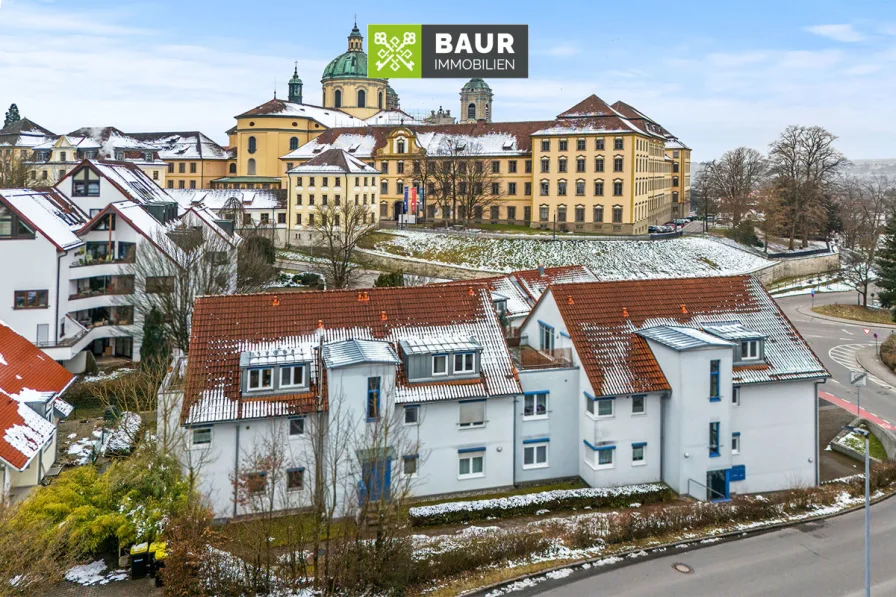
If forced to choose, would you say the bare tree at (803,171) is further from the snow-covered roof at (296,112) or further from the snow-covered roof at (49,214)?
the snow-covered roof at (49,214)

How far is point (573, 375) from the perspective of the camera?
86.3ft

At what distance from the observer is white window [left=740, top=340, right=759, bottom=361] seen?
2681cm

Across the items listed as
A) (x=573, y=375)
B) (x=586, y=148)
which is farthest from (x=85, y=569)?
(x=586, y=148)

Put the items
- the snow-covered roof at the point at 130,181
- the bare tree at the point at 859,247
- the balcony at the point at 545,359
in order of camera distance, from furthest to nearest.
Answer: the bare tree at the point at 859,247
the snow-covered roof at the point at 130,181
the balcony at the point at 545,359

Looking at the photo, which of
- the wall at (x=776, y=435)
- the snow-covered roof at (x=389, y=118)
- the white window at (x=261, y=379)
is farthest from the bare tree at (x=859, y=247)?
the snow-covered roof at (x=389, y=118)

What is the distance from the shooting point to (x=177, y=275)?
39.6 meters

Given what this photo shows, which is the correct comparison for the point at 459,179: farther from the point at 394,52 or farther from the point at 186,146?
the point at 394,52

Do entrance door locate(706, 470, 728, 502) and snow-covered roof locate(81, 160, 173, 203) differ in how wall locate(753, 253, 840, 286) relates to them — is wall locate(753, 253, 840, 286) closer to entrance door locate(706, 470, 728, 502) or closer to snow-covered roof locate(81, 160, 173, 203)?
entrance door locate(706, 470, 728, 502)

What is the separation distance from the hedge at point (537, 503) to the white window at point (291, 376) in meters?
5.07

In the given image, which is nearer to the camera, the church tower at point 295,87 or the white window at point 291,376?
the white window at point 291,376

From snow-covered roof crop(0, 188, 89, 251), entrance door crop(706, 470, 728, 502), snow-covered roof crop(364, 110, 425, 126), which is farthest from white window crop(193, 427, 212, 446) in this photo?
snow-covered roof crop(364, 110, 425, 126)

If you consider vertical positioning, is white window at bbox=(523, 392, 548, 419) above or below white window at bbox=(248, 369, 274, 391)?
below

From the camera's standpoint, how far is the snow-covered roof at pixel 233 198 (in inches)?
3059

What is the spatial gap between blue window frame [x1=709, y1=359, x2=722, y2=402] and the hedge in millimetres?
3309
